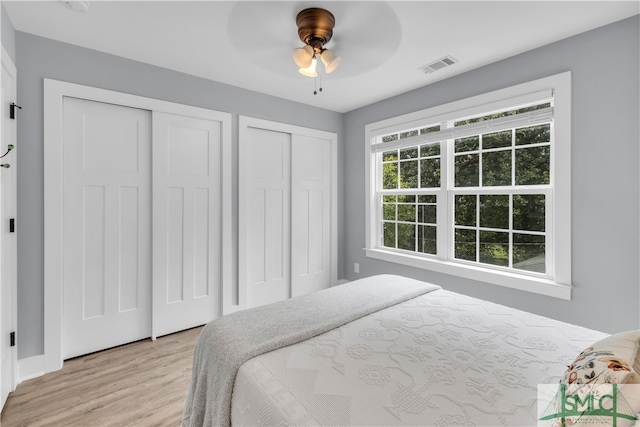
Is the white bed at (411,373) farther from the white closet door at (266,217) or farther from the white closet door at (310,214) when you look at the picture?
the white closet door at (310,214)

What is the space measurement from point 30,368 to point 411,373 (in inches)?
105

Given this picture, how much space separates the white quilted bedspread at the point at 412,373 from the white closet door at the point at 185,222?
1908mm

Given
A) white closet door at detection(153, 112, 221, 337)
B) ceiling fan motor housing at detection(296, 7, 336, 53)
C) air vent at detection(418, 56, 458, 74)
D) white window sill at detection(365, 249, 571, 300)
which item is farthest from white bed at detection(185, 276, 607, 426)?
air vent at detection(418, 56, 458, 74)

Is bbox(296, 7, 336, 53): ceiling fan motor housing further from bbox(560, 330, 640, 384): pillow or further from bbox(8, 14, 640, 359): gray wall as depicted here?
bbox(560, 330, 640, 384): pillow

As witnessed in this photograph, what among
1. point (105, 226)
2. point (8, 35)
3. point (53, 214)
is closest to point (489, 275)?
point (105, 226)

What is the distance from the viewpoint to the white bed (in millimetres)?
948

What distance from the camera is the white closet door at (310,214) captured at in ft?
11.9

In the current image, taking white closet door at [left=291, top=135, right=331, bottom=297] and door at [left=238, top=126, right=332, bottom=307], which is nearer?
door at [left=238, top=126, right=332, bottom=307]

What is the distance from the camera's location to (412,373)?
1.15m

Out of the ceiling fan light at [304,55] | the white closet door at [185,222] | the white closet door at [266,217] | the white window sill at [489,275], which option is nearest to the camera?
the ceiling fan light at [304,55]

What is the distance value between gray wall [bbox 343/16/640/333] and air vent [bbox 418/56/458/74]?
1.56 ft

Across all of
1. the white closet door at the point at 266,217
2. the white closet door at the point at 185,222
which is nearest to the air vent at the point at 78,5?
the white closet door at the point at 185,222

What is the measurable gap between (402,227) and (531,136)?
153cm

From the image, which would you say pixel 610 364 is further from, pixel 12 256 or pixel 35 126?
pixel 35 126
